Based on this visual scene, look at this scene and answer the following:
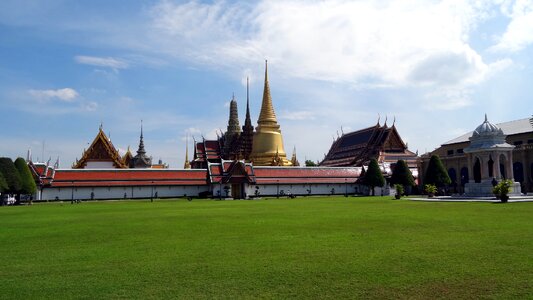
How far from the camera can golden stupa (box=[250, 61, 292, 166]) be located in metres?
82.3

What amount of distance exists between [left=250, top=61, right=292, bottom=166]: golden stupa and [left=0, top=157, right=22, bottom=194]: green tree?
42.3 m

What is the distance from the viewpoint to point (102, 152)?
6944cm

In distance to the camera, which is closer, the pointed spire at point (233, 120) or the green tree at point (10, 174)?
the green tree at point (10, 174)

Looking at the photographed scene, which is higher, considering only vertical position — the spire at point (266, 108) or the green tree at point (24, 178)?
the spire at point (266, 108)

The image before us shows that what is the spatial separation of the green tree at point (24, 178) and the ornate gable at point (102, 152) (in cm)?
1747

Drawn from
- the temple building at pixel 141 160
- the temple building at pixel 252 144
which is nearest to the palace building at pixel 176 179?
the temple building at pixel 252 144

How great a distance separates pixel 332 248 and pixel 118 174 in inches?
2149

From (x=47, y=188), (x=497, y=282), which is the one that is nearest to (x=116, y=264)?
(x=497, y=282)

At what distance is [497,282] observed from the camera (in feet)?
25.2

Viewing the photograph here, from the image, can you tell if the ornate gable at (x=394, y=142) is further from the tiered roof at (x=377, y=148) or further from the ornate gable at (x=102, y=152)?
the ornate gable at (x=102, y=152)

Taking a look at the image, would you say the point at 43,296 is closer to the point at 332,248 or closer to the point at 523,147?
the point at 332,248

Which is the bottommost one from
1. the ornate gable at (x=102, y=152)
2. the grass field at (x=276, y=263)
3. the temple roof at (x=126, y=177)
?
the grass field at (x=276, y=263)

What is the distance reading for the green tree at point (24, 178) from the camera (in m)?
49.5

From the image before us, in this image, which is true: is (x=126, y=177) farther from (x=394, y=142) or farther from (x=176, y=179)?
(x=394, y=142)
